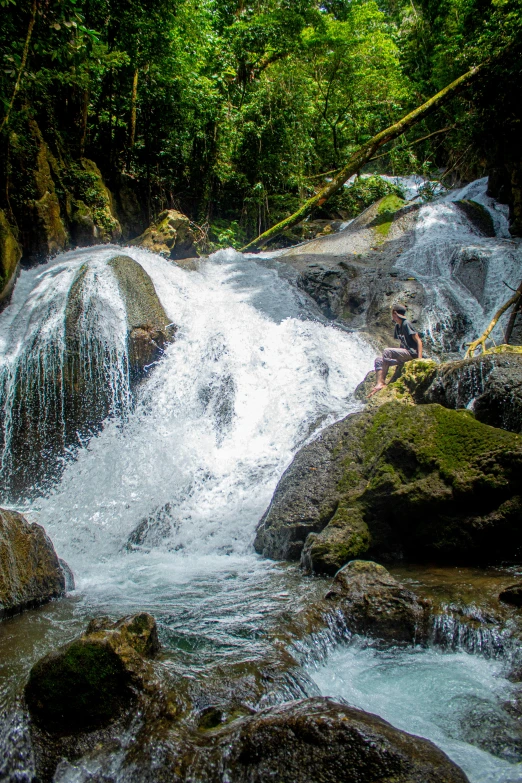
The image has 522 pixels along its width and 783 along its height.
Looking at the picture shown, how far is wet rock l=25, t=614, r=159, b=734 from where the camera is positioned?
2594 mm

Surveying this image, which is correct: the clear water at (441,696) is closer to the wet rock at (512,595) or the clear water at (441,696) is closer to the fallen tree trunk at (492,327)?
the wet rock at (512,595)

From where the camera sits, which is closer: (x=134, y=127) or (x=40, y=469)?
(x=40, y=469)

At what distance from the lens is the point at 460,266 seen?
42.4 feet

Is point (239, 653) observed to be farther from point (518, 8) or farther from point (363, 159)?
point (518, 8)

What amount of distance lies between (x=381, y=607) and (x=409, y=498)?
1471 millimetres

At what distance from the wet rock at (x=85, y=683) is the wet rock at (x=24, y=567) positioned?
177 cm

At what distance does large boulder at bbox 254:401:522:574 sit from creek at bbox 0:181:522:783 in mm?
525

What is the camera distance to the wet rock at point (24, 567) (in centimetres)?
429

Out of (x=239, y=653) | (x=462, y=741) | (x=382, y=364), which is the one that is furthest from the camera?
(x=382, y=364)

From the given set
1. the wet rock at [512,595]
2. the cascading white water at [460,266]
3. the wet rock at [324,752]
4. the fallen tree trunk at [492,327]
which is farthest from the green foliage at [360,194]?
the wet rock at [324,752]

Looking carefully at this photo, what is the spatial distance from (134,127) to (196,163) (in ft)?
8.40

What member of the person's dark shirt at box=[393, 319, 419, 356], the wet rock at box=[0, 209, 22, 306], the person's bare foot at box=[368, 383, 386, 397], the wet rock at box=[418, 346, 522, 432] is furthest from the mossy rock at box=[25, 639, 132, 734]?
the wet rock at box=[0, 209, 22, 306]

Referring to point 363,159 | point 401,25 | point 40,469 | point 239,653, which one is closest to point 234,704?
point 239,653

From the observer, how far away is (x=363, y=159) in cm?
1262
